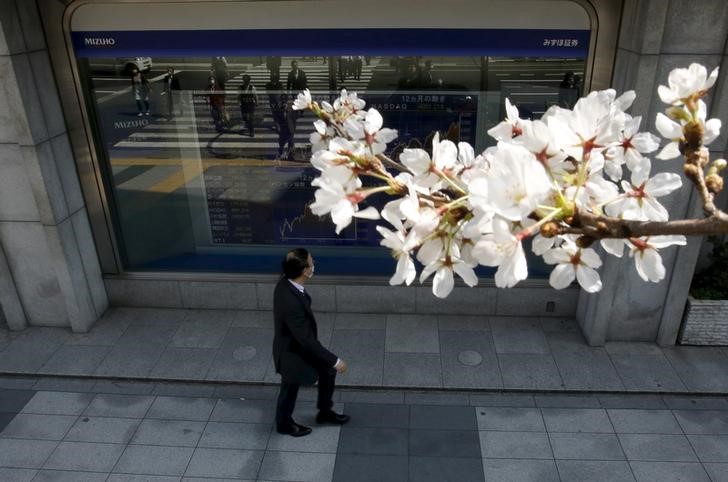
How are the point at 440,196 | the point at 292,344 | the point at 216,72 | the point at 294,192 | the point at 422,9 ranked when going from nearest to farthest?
the point at 440,196, the point at 292,344, the point at 422,9, the point at 216,72, the point at 294,192

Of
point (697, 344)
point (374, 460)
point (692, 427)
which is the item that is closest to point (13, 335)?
point (374, 460)

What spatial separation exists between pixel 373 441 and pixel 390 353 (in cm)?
145

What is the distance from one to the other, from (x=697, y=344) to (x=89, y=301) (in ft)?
24.7

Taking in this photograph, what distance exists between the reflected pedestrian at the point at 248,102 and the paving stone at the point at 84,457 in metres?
3.87

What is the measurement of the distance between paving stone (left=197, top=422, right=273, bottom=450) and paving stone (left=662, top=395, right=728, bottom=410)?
13.8 feet

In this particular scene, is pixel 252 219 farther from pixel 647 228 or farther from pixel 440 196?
pixel 647 228

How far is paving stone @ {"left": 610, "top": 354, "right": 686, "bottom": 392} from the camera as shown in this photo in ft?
21.3

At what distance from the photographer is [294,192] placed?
7.66 metres

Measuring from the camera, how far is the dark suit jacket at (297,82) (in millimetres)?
6984

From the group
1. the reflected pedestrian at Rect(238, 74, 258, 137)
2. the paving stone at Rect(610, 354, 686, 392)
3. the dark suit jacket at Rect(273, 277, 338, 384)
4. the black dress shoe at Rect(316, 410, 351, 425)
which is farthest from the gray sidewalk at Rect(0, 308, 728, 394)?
the reflected pedestrian at Rect(238, 74, 258, 137)

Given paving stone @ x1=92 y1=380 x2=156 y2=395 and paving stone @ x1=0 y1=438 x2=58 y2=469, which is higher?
paving stone @ x1=0 y1=438 x2=58 y2=469

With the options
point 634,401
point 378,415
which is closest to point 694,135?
point 378,415

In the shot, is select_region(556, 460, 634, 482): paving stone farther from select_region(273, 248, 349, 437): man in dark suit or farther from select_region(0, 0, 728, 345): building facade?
select_region(273, 248, 349, 437): man in dark suit

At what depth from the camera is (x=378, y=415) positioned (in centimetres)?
620
